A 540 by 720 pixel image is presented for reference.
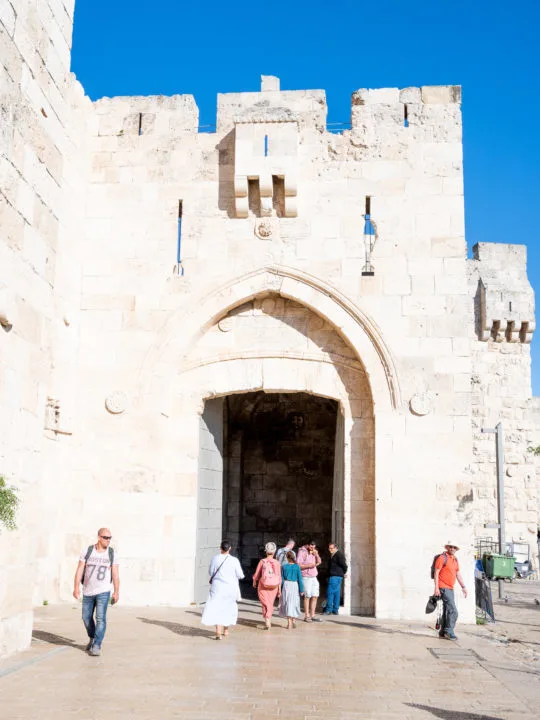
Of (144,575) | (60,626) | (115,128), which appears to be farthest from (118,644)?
(115,128)

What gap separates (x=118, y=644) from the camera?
7441mm

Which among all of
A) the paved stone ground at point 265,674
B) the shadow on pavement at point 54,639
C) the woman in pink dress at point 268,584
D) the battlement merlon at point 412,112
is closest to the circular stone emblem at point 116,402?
the paved stone ground at point 265,674

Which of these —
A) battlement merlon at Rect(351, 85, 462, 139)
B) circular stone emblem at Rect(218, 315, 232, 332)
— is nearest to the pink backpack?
circular stone emblem at Rect(218, 315, 232, 332)

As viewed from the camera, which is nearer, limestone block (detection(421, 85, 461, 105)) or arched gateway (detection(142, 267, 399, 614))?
arched gateway (detection(142, 267, 399, 614))

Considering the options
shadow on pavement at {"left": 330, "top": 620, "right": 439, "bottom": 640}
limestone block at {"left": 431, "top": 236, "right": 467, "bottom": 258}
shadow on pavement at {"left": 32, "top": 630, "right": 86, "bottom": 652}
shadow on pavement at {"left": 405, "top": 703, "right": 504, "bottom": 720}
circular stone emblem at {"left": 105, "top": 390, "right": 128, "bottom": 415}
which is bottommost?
shadow on pavement at {"left": 330, "top": 620, "right": 439, "bottom": 640}

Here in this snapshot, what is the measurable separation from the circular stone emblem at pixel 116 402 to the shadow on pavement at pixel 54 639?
3.26 meters

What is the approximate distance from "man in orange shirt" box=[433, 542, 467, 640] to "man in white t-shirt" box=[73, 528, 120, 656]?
363cm

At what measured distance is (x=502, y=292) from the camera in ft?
63.1

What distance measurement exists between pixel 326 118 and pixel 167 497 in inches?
222

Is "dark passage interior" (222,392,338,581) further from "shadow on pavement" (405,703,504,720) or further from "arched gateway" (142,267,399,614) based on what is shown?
"shadow on pavement" (405,703,504,720)

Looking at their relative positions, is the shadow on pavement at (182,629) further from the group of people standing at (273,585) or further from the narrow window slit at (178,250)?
the narrow window slit at (178,250)

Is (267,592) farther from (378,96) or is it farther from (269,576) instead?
(378,96)

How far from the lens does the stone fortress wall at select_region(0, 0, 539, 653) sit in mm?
10047

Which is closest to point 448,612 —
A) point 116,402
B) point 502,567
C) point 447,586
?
point 447,586
